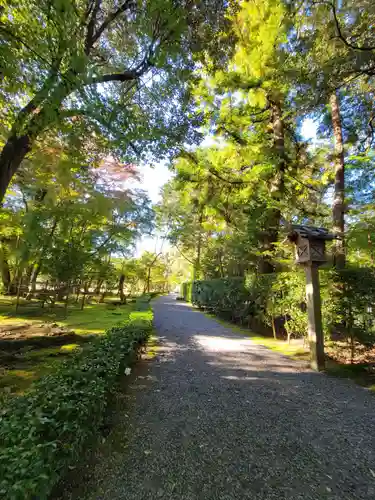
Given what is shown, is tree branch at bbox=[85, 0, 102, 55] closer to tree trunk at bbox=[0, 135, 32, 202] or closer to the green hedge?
tree trunk at bbox=[0, 135, 32, 202]

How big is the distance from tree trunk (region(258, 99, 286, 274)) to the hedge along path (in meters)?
4.76

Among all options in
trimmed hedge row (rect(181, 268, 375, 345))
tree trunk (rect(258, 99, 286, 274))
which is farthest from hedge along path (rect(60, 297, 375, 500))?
tree trunk (rect(258, 99, 286, 274))

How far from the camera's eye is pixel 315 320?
459cm

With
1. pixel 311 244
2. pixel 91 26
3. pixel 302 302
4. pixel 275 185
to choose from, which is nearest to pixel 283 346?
pixel 302 302

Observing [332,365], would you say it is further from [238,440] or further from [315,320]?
[238,440]

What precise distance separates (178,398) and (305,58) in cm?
604

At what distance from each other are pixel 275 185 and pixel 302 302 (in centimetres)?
426

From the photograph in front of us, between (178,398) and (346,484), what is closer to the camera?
(346,484)

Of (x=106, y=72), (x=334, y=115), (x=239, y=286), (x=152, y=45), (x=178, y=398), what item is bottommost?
(x=178, y=398)

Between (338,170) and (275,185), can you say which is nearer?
(338,170)

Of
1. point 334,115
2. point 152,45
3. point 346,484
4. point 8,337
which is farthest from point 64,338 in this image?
point 334,115

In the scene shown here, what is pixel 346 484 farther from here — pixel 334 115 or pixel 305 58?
pixel 334 115

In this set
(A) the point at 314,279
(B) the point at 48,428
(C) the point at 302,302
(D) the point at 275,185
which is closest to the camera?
(B) the point at 48,428

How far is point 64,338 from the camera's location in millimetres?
5672
